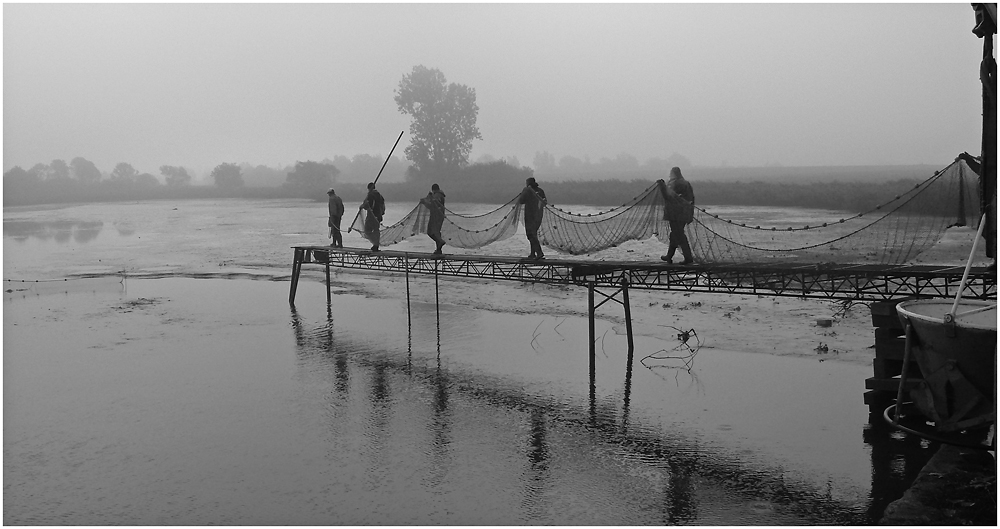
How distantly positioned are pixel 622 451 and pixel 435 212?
9816 millimetres

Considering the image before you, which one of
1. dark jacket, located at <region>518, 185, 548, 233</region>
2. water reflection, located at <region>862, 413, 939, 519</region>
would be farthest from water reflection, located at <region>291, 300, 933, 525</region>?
dark jacket, located at <region>518, 185, 548, 233</region>

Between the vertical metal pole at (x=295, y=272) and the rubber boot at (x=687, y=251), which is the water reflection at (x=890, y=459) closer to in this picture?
the rubber boot at (x=687, y=251)

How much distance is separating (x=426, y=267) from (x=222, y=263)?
667 inches

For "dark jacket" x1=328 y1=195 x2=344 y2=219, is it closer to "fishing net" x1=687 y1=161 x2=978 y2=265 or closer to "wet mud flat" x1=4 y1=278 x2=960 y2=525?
"wet mud flat" x1=4 y1=278 x2=960 y2=525

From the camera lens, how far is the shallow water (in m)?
9.82

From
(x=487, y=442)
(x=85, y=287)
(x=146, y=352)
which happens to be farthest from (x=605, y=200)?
(x=487, y=442)

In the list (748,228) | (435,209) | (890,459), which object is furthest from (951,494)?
(435,209)

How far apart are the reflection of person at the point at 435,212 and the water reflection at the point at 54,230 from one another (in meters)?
36.3

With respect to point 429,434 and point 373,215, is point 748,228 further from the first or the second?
point 373,215

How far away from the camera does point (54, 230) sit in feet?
194

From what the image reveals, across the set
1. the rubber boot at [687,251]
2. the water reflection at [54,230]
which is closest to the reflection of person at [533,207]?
the rubber boot at [687,251]

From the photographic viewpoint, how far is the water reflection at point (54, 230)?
52.3 m

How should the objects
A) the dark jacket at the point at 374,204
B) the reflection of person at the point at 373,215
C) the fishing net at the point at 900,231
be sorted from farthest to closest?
1. the reflection of person at the point at 373,215
2. the dark jacket at the point at 374,204
3. the fishing net at the point at 900,231

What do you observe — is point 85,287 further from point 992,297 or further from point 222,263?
point 992,297
